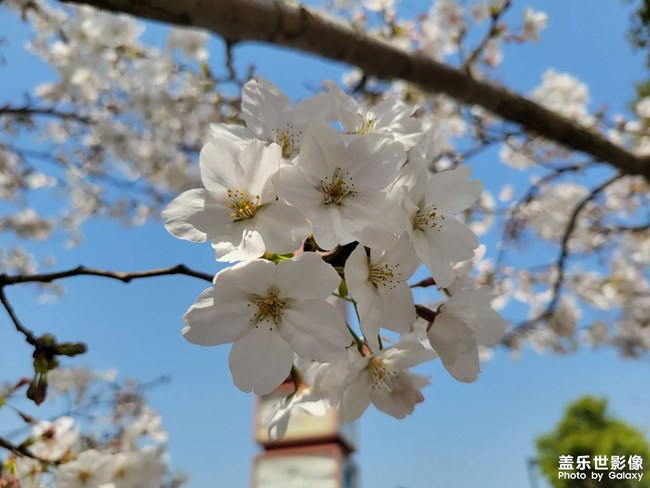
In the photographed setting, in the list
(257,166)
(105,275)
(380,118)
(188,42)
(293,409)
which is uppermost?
(188,42)

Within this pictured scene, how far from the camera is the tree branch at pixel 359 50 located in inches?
47.8

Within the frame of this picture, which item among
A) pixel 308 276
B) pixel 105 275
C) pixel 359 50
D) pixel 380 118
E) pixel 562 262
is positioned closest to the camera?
pixel 308 276

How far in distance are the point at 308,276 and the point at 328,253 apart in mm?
60

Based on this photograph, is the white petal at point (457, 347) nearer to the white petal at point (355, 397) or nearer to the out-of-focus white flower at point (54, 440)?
the white petal at point (355, 397)

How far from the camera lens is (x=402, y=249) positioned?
549 mm

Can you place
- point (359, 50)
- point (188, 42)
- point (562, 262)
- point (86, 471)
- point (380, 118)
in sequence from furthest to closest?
point (188, 42) → point (562, 262) → point (359, 50) → point (86, 471) → point (380, 118)

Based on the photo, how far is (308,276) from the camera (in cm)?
52

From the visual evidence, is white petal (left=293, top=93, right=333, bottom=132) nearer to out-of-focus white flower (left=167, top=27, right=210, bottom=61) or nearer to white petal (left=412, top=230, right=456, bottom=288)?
white petal (left=412, top=230, right=456, bottom=288)

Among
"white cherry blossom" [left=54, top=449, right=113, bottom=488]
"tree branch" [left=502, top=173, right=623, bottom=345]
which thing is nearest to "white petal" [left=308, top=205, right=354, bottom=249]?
"white cherry blossom" [left=54, top=449, right=113, bottom=488]

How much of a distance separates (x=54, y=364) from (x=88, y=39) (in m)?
2.70

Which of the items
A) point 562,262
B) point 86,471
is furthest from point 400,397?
point 562,262

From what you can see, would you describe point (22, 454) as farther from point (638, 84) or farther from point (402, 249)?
point (638, 84)

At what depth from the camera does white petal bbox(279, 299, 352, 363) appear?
0.53 metres

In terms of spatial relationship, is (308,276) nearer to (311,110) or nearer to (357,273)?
(357,273)
